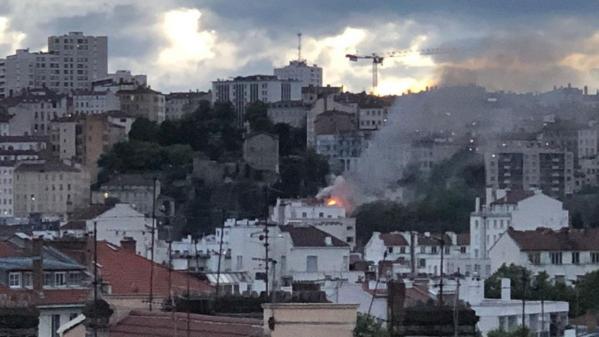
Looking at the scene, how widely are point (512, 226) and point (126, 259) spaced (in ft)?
197

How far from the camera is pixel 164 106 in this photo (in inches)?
7018

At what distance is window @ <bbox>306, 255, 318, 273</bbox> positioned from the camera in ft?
235

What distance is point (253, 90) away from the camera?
601 feet

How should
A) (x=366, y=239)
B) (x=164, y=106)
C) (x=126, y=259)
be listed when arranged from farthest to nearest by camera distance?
(x=164, y=106) → (x=366, y=239) → (x=126, y=259)

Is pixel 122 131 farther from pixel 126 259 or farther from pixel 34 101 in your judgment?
pixel 126 259

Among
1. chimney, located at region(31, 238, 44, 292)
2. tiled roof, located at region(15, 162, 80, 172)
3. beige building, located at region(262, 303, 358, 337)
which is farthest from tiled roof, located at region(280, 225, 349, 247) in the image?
tiled roof, located at region(15, 162, 80, 172)

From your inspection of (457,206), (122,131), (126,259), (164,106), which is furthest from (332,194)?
(126,259)

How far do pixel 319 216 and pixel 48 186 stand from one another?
133 feet

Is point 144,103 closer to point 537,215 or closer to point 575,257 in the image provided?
point 537,215

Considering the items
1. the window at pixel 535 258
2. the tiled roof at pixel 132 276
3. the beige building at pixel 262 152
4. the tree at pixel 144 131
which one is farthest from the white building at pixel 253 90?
the tiled roof at pixel 132 276

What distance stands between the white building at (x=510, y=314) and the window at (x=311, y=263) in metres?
22.3

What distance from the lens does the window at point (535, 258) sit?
76.5 metres

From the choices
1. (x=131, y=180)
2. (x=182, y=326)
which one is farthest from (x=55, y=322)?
(x=131, y=180)

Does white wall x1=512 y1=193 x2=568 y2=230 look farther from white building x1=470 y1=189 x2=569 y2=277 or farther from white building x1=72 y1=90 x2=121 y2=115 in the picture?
white building x1=72 y1=90 x2=121 y2=115
